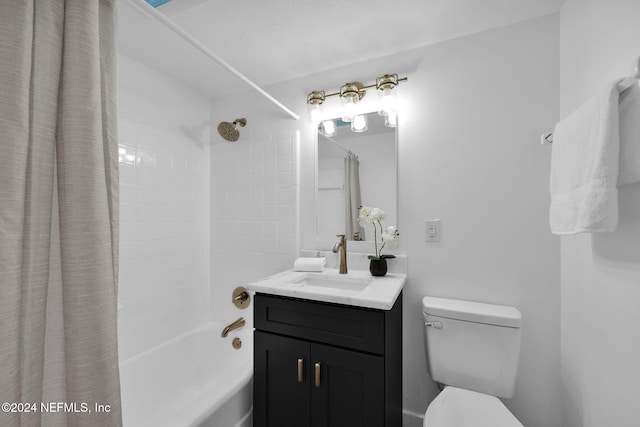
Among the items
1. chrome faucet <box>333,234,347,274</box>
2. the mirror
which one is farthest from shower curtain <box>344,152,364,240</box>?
chrome faucet <box>333,234,347,274</box>

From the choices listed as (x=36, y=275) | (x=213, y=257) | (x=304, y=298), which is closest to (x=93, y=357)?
(x=36, y=275)

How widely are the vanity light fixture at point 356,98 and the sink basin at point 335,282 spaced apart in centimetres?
93

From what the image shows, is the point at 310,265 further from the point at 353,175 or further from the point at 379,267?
the point at 353,175

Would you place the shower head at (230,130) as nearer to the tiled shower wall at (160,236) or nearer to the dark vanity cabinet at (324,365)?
the tiled shower wall at (160,236)

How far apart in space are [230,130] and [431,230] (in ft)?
5.19

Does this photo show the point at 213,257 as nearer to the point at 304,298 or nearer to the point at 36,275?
the point at 304,298

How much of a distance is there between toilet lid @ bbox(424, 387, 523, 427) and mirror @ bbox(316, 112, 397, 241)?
874 millimetres

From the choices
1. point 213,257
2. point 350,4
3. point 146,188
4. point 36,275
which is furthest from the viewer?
point 213,257

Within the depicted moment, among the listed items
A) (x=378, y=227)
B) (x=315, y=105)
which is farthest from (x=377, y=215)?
(x=315, y=105)

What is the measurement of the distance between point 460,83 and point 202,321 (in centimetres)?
243

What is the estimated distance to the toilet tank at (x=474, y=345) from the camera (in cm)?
123

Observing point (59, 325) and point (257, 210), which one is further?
point (257, 210)

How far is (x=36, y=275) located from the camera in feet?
2.18

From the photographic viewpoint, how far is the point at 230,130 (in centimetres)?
205
